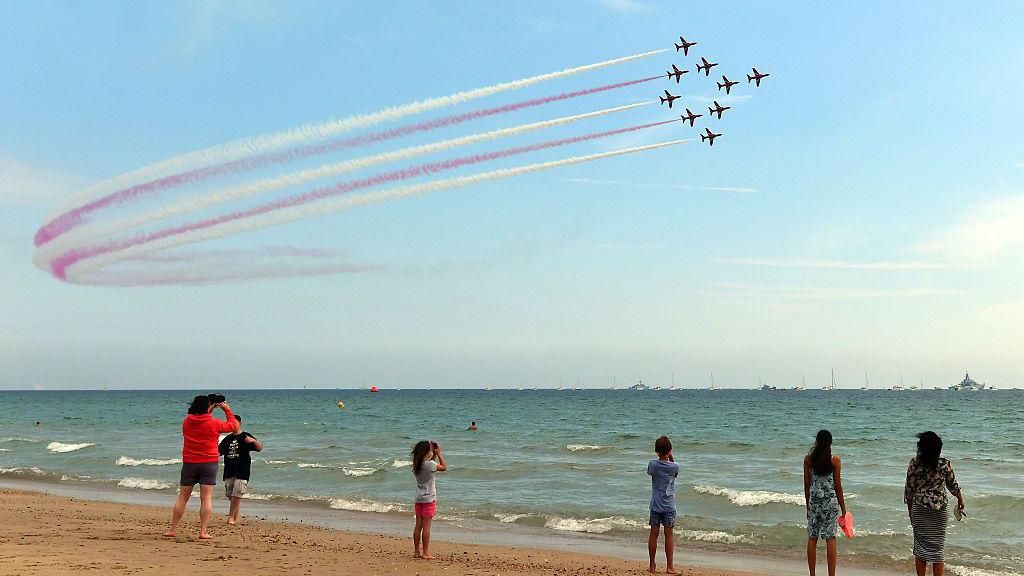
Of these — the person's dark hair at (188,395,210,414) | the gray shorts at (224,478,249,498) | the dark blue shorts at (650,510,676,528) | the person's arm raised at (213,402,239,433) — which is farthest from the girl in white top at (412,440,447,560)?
the gray shorts at (224,478,249,498)

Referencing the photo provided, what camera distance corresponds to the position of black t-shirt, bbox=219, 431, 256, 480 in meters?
13.2

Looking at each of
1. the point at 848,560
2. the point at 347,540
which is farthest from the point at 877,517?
the point at 347,540

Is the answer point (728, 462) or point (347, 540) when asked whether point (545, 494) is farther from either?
point (728, 462)

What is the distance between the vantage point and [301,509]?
19.2 metres

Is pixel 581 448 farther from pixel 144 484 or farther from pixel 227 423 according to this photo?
pixel 227 423

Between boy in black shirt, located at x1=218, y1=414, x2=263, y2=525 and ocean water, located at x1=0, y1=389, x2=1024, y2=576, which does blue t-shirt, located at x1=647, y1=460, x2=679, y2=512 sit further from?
boy in black shirt, located at x1=218, y1=414, x2=263, y2=525

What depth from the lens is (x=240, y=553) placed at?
427 inches

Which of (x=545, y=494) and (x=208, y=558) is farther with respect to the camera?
(x=545, y=494)

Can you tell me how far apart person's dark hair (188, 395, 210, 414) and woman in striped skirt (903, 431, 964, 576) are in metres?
8.57

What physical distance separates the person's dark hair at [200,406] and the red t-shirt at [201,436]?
8cm

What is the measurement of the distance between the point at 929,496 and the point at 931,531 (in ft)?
1.44

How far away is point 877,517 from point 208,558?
1442 centimetres

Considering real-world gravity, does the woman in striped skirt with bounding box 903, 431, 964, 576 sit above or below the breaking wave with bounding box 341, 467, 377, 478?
above

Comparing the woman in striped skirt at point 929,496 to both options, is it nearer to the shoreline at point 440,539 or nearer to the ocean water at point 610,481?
the shoreline at point 440,539
